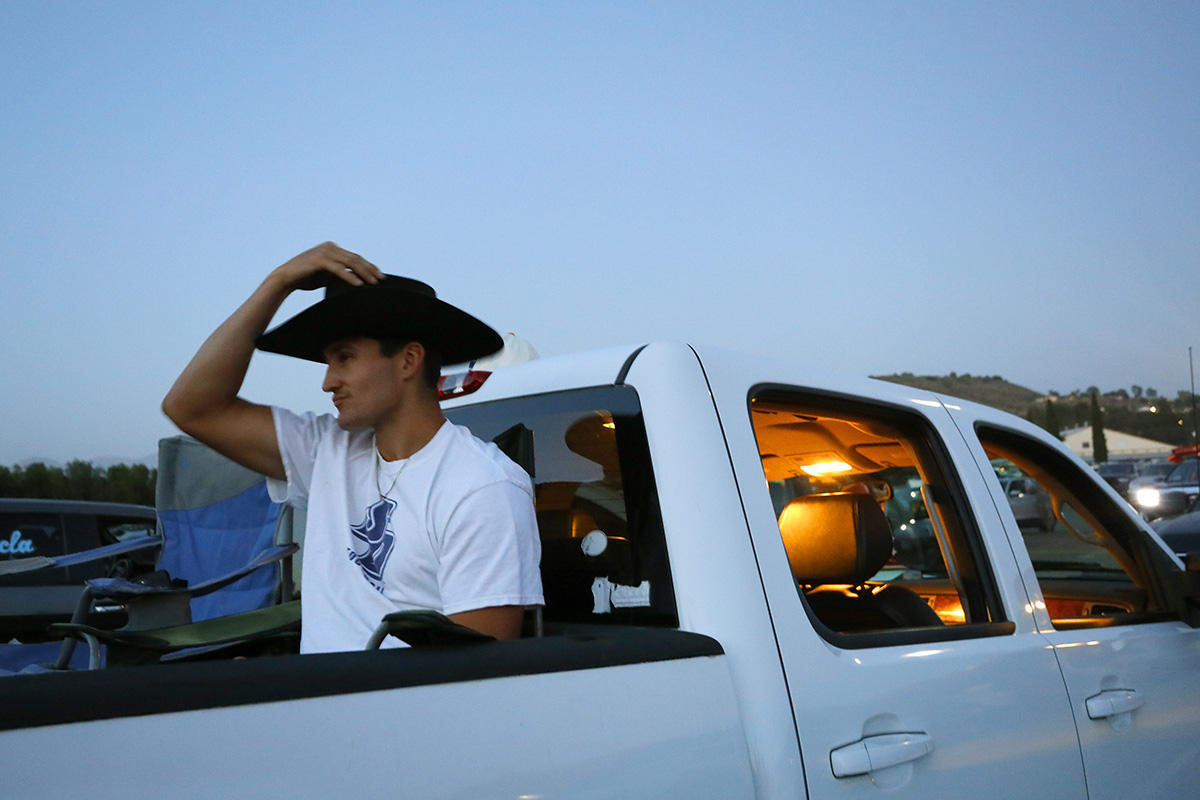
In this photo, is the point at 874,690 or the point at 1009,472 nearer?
the point at 874,690

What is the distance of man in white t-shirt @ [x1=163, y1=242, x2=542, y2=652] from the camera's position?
210 cm

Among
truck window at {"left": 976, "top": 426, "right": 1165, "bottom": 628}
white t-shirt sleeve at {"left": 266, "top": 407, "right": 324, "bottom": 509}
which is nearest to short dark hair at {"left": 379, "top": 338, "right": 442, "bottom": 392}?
white t-shirt sleeve at {"left": 266, "top": 407, "right": 324, "bottom": 509}

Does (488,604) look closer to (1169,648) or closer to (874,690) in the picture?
(874,690)

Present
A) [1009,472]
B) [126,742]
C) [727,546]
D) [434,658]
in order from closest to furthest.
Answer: [126,742], [434,658], [727,546], [1009,472]

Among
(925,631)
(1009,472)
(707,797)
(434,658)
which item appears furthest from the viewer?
(1009,472)

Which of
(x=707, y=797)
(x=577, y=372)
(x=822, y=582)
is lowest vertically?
(x=707, y=797)

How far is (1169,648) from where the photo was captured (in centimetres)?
290

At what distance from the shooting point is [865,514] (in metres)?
2.77

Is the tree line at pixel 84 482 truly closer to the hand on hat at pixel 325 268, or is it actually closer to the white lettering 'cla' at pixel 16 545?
the white lettering 'cla' at pixel 16 545

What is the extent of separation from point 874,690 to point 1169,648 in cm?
135

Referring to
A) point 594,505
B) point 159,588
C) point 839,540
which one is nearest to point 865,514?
point 839,540

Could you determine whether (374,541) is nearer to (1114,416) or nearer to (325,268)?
(325,268)

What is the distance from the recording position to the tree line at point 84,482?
1725cm

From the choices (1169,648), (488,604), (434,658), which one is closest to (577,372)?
(488,604)
